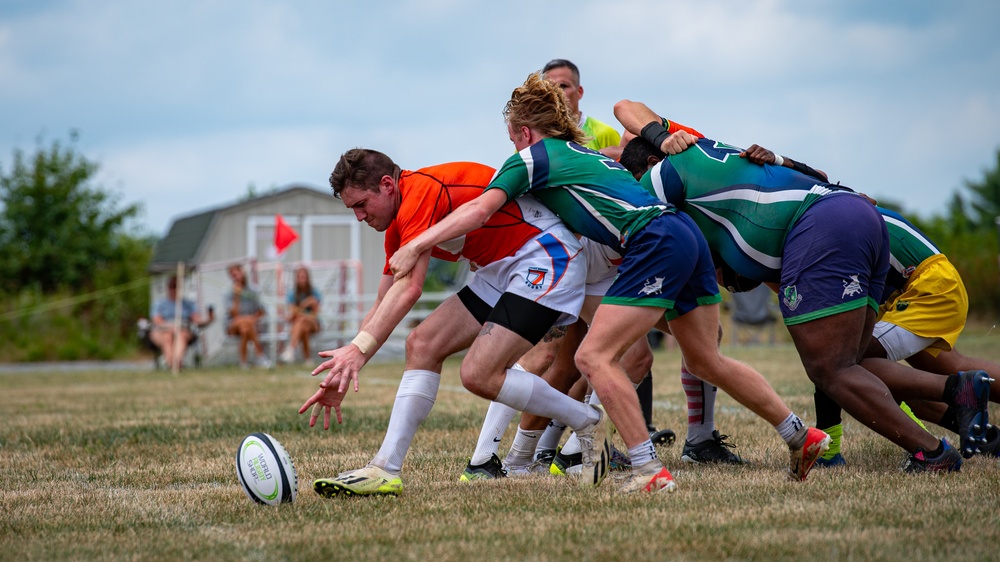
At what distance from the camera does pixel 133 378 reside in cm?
1582

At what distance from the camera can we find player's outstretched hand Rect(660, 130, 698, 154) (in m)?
4.88

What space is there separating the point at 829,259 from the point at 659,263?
0.89m

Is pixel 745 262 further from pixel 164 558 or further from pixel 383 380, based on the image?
pixel 383 380

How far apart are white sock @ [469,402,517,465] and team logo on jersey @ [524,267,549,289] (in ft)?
2.76

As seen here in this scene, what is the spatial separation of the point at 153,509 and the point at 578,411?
1862mm

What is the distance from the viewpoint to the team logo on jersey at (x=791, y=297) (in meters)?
4.61

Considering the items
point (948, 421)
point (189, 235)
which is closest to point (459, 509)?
point (948, 421)

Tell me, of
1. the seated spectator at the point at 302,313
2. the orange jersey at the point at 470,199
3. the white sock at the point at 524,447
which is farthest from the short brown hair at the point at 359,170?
the seated spectator at the point at 302,313

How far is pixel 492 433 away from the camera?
201 inches

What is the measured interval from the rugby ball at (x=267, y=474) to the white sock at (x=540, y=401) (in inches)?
37.8

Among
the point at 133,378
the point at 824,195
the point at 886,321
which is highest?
the point at 824,195

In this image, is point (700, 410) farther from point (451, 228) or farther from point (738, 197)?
point (451, 228)

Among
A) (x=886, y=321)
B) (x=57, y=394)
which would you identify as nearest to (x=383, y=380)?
(x=57, y=394)

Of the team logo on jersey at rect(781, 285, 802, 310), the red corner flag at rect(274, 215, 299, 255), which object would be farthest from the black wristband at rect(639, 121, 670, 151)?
the red corner flag at rect(274, 215, 299, 255)
